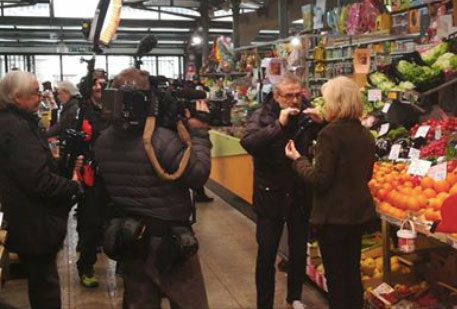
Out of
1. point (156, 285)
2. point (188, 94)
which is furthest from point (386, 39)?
point (156, 285)

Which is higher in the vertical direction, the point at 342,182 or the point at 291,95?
the point at 291,95

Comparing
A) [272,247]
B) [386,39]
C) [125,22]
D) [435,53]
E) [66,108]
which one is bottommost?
[272,247]

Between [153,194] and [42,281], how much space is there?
1019 mm

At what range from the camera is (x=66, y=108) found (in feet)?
18.4

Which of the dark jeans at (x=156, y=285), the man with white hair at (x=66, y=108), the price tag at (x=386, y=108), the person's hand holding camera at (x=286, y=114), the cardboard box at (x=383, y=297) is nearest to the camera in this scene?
the dark jeans at (x=156, y=285)

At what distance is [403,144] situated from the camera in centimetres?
381

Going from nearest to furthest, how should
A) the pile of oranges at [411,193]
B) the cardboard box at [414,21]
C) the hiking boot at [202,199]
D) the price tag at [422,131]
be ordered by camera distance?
1. the pile of oranges at [411,193]
2. the price tag at [422,131]
3. the cardboard box at [414,21]
4. the hiking boot at [202,199]

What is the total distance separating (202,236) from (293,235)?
2373 mm

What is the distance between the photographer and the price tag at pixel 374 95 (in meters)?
4.07

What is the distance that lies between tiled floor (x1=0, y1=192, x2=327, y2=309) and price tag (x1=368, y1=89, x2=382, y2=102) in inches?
59.2

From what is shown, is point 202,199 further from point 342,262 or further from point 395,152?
point 342,262

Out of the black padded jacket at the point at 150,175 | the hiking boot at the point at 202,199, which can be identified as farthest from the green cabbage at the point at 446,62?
the hiking boot at the point at 202,199

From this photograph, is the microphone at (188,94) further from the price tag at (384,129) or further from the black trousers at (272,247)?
the price tag at (384,129)

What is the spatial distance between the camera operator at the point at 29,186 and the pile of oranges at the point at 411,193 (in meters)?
1.76
